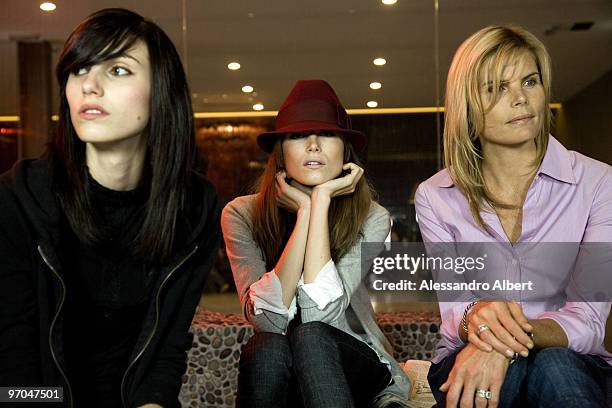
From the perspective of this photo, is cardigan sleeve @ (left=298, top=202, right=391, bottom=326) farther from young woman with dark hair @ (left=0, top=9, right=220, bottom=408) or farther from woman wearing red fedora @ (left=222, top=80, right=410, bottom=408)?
young woman with dark hair @ (left=0, top=9, right=220, bottom=408)

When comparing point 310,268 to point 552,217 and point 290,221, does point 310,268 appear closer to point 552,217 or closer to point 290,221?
point 290,221

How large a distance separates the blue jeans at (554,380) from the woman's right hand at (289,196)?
0.76 metres

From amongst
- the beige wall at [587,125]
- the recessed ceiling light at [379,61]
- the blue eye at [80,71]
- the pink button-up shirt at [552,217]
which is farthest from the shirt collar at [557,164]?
the recessed ceiling light at [379,61]

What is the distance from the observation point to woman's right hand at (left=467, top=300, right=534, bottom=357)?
207 cm

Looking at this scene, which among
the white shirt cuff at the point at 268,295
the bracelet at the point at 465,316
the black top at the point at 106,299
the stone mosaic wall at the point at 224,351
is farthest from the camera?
the stone mosaic wall at the point at 224,351

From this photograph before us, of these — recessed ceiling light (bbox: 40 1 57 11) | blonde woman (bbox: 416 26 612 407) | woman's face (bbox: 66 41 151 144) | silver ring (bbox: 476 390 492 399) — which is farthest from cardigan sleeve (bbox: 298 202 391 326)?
recessed ceiling light (bbox: 40 1 57 11)

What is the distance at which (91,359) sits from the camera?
2049 millimetres

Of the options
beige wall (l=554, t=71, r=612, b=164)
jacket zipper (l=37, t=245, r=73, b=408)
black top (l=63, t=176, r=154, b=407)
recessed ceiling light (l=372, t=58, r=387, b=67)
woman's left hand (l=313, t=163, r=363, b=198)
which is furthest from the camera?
recessed ceiling light (l=372, t=58, r=387, b=67)

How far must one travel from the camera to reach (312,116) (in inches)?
113

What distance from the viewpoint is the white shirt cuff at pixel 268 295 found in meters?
2.52

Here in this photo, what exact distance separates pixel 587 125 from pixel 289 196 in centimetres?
221

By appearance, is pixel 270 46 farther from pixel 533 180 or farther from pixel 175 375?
pixel 175 375

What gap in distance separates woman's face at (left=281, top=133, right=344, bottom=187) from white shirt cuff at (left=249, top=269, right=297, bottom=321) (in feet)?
1.34

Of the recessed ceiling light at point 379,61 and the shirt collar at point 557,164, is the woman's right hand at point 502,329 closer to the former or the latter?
the shirt collar at point 557,164
